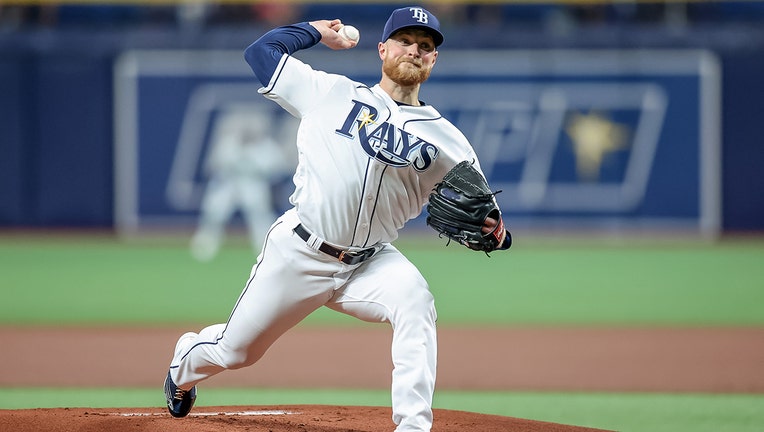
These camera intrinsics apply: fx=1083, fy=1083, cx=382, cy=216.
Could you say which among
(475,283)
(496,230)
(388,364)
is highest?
(475,283)

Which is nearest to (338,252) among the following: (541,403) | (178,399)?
(178,399)

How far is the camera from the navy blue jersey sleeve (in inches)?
178

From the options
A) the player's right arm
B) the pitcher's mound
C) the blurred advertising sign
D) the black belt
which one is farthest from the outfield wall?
the black belt

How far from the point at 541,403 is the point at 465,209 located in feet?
7.21

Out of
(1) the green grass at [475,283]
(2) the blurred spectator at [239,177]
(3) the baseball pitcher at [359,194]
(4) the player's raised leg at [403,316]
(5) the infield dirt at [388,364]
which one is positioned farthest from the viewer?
(2) the blurred spectator at [239,177]

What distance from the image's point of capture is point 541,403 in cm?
609

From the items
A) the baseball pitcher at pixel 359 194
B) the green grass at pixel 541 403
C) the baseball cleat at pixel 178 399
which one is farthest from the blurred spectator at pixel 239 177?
the baseball pitcher at pixel 359 194

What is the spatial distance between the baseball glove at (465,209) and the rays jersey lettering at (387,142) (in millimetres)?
128

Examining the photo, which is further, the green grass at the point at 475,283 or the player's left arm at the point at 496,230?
the green grass at the point at 475,283

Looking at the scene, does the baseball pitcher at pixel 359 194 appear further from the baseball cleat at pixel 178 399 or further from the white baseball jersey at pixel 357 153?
the baseball cleat at pixel 178 399

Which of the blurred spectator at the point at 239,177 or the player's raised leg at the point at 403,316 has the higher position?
the blurred spectator at the point at 239,177

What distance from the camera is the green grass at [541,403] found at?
5496 millimetres

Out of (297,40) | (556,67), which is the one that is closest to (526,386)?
(297,40)

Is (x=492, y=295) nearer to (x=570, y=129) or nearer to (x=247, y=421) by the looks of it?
(x=570, y=129)
